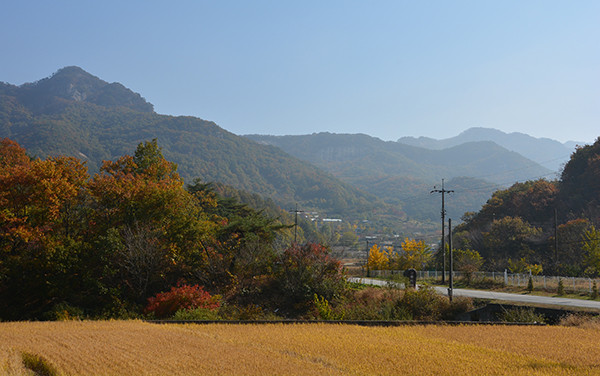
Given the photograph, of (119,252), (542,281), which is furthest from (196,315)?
(542,281)

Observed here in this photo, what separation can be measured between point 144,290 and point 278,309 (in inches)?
349

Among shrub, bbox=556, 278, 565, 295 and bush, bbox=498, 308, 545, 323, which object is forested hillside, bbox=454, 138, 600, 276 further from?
bush, bbox=498, 308, 545, 323

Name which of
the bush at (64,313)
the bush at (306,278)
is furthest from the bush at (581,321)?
the bush at (64,313)

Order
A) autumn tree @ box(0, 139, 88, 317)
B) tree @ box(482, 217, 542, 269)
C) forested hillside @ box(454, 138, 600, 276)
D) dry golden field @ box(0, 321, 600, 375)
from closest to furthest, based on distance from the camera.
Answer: dry golden field @ box(0, 321, 600, 375)
autumn tree @ box(0, 139, 88, 317)
forested hillside @ box(454, 138, 600, 276)
tree @ box(482, 217, 542, 269)

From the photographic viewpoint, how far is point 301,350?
13.9 m

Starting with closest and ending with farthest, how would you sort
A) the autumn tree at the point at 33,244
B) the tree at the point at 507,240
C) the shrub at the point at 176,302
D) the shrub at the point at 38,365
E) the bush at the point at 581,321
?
1. the shrub at the point at 38,365
2. the bush at the point at 581,321
3. the shrub at the point at 176,302
4. the autumn tree at the point at 33,244
5. the tree at the point at 507,240

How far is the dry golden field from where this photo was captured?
1139 cm

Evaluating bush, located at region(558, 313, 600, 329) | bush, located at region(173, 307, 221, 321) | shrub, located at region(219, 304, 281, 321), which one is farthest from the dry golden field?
shrub, located at region(219, 304, 281, 321)

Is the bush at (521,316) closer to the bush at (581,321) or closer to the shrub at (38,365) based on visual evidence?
the bush at (581,321)

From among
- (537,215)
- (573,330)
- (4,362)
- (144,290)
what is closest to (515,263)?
(537,215)

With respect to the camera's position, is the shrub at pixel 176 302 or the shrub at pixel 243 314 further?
the shrub at pixel 176 302

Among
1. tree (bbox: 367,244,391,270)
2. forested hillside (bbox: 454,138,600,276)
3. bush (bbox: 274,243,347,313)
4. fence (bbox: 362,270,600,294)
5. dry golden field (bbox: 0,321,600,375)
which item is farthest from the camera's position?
tree (bbox: 367,244,391,270)

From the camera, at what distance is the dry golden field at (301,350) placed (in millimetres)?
11391

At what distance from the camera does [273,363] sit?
39.3 feet
